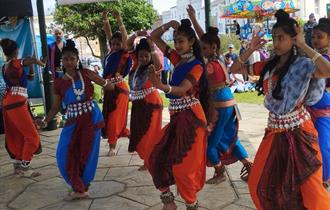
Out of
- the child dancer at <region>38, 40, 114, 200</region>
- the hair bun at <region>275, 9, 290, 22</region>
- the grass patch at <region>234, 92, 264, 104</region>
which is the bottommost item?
the grass patch at <region>234, 92, 264, 104</region>

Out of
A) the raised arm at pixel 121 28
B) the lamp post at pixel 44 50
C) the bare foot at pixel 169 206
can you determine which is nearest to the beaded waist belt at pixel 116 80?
the raised arm at pixel 121 28

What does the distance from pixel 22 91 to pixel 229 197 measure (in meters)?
2.83

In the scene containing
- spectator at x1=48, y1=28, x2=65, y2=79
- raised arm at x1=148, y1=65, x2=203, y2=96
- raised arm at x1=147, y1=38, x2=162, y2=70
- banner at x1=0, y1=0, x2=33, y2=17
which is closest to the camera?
raised arm at x1=148, y1=65, x2=203, y2=96

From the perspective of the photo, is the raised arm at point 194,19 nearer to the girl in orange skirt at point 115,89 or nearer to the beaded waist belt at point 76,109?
the beaded waist belt at point 76,109

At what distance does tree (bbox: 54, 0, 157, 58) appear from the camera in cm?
2031

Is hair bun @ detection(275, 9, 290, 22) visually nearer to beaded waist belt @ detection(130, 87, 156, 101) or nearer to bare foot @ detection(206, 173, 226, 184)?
bare foot @ detection(206, 173, 226, 184)

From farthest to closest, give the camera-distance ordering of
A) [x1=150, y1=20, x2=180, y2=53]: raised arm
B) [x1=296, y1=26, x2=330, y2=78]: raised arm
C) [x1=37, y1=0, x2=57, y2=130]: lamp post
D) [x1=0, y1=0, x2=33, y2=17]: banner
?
[x1=37, y1=0, x2=57, y2=130]: lamp post < [x1=0, y1=0, x2=33, y2=17]: banner < [x1=150, y1=20, x2=180, y2=53]: raised arm < [x1=296, y1=26, x2=330, y2=78]: raised arm

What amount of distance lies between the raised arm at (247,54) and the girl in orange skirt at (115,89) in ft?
8.61

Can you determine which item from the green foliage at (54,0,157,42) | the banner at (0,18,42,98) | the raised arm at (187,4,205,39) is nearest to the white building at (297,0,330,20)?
the green foliage at (54,0,157,42)

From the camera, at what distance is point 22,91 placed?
5.20m

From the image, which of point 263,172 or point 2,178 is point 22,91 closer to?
point 2,178

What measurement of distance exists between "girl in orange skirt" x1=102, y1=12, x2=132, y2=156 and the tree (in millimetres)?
14157

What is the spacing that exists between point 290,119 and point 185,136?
37.7 inches

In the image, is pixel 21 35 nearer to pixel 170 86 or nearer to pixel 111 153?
pixel 111 153
